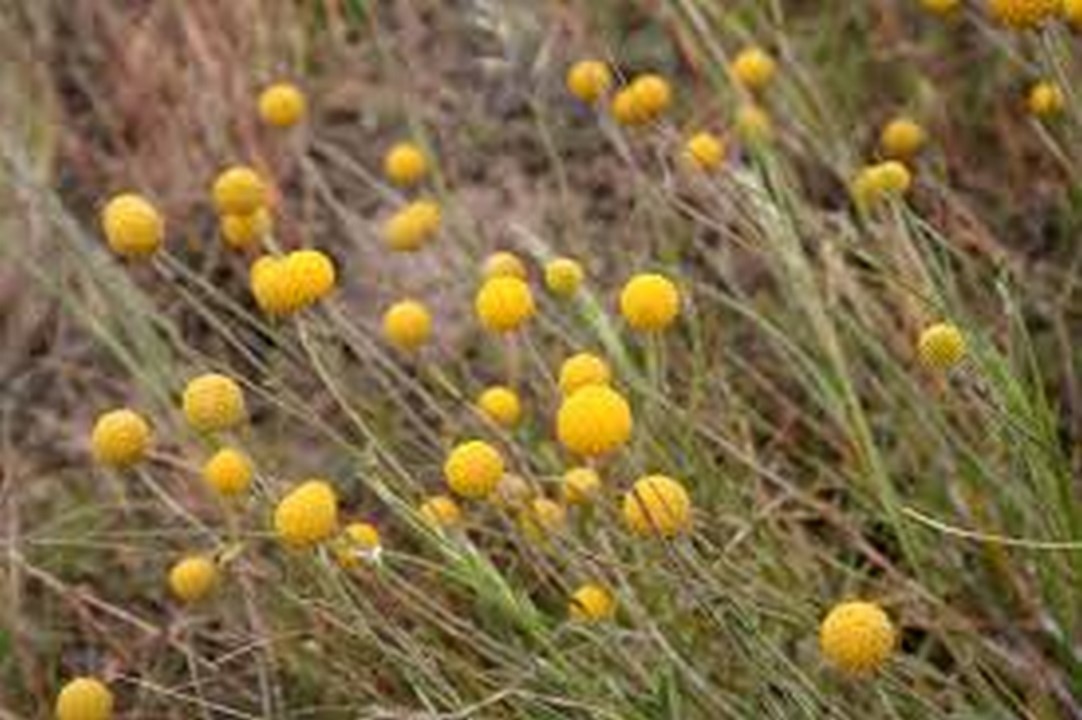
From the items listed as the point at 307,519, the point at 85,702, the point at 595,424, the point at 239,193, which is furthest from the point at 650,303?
the point at 85,702

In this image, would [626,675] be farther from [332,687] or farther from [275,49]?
[275,49]

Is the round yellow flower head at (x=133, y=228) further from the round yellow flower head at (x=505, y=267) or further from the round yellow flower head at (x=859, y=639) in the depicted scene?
the round yellow flower head at (x=859, y=639)

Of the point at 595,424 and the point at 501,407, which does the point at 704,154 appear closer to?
the point at 501,407

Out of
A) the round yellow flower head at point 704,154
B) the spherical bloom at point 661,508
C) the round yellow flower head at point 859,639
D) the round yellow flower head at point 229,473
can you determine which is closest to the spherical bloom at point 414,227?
the round yellow flower head at point 704,154

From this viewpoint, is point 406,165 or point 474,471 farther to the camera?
point 406,165

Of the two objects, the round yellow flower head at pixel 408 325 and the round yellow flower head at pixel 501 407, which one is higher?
the round yellow flower head at pixel 408 325
